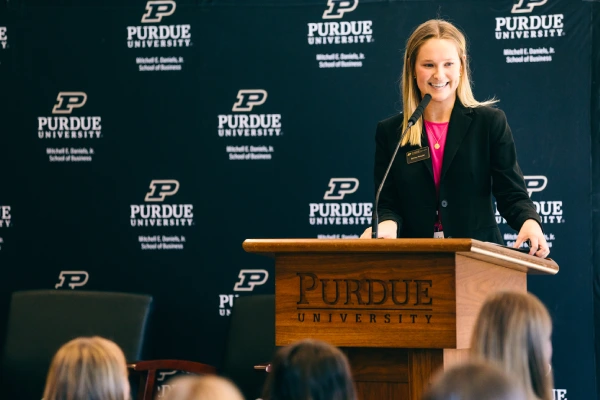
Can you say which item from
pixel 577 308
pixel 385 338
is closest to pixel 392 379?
pixel 385 338

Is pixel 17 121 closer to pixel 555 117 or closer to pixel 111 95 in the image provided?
pixel 111 95

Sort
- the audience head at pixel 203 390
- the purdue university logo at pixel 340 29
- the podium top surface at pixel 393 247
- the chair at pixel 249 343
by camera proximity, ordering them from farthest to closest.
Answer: the purdue university logo at pixel 340 29
the chair at pixel 249 343
the podium top surface at pixel 393 247
the audience head at pixel 203 390

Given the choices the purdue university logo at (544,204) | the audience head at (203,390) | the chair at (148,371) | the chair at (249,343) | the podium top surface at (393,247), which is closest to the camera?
the audience head at (203,390)

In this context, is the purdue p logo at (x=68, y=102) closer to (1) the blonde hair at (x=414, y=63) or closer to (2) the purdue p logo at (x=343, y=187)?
(2) the purdue p logo at (x=343, y=187)

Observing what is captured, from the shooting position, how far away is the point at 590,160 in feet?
17.7

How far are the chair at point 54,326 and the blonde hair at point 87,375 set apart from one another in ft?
10.1

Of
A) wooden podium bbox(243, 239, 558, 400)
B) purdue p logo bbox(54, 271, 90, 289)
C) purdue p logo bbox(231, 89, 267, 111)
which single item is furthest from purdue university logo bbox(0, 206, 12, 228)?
wooden podium bbox(243, 239, 558, 400)

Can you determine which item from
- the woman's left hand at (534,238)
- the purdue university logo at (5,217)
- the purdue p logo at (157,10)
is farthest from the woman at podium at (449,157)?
the purdue university logo at (5,217)

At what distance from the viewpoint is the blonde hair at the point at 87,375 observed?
221 cm

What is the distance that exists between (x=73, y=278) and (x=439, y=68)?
325 cm

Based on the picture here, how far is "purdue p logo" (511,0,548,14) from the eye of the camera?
18.0 feet

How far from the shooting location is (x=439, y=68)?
3.56 meters

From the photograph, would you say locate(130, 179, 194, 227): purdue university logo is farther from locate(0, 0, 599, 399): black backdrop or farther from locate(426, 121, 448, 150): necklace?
locate(426, 121, 448, 150): necklace

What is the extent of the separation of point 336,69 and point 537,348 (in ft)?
11.9
